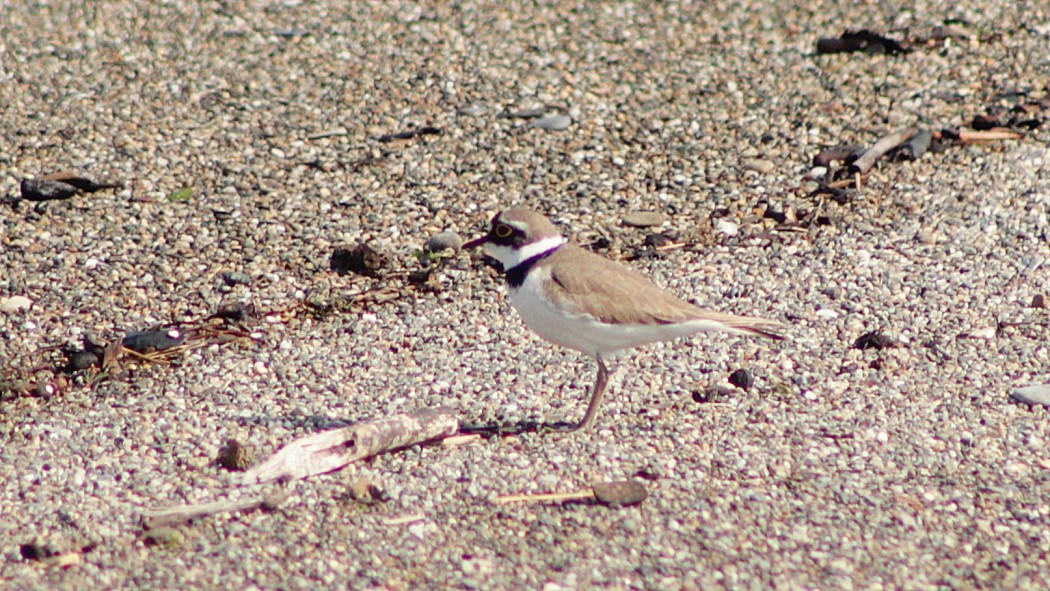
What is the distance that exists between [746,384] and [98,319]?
9.51 ft

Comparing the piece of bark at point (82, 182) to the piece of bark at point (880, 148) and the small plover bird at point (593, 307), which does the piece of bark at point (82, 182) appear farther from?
the piece of bark at point (880, 148)

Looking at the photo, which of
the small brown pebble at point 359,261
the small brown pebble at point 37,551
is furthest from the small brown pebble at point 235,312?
the small brown pebble at point 37,551

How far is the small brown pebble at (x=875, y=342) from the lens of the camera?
5590 millimetres

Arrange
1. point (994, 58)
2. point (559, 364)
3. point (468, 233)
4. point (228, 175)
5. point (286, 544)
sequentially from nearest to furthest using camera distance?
point (286, 544)
point (559, 364)
point (468, 233)
point (228, 175)
point (994, 58)

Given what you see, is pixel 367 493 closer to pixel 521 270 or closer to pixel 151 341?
pixel 521 270

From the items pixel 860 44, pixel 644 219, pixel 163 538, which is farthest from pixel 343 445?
pixel 860 44

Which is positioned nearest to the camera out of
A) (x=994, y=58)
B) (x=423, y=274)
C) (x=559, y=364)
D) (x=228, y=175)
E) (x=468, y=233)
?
(x=559, y=364)

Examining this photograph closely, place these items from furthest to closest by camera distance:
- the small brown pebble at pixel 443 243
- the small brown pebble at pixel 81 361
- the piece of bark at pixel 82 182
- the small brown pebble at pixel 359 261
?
the piece of bark at pixel 82 182 < the small brown pebble at pixel 443 243 < the small brown pebble at pixel 359 261 < the small brown pebble at pixel 81 361

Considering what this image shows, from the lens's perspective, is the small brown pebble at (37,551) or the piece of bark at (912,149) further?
the piece of bark at (912,149)

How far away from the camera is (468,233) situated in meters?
6.86

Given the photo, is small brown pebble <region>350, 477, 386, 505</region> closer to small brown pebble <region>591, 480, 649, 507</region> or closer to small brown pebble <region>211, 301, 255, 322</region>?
small brown pebble <region>591, 480, 649, 507</region>

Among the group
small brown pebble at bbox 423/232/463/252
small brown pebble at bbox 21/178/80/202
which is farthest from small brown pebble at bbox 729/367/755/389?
small brown pebble at bbox 21/178/80/202

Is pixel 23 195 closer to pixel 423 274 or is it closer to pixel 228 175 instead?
pixel 228 175

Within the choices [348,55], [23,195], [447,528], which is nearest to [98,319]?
[23,195]
